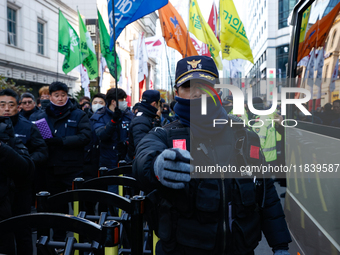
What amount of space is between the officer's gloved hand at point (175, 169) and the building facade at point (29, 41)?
1639 centimetres

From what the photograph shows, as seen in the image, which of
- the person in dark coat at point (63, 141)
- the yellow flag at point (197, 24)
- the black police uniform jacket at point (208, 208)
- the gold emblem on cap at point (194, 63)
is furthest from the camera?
the yellow flag at point (197, 24)

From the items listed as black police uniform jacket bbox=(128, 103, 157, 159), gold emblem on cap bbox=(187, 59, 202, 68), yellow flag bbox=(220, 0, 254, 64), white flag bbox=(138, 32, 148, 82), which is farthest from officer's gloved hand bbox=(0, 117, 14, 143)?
white flag bbox=(138, 32, 148, 82)

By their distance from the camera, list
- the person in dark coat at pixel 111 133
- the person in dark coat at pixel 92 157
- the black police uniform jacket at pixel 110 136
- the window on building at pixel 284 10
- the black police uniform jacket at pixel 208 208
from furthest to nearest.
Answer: the window on building at pixel 284 10 → the person in dark coat at pixel 92 157 → the black police uniform jacket at pixel 110 136 → the person in dark coat at pixel 111 133 → the black police uniform jacket at pixel 208 208

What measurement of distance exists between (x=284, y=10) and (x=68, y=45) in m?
34.8

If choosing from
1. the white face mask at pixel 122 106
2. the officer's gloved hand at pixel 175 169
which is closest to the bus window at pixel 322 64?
the officer's gloved hand at pixel 175 169

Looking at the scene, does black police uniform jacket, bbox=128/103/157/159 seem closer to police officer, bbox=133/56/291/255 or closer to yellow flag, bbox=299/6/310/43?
yellow flag, bbox=299/6/310/43

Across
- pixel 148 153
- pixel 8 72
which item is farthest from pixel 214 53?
pixel 8 72

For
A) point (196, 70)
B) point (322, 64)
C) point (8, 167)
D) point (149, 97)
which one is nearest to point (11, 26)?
Result: point (149, 97)

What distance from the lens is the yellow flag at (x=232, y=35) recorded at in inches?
404

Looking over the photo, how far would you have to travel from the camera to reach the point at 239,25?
Result: 1027 centimetres

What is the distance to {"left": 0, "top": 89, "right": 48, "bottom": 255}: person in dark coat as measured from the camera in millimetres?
3840

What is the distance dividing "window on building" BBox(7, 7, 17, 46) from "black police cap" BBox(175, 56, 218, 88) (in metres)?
18.5

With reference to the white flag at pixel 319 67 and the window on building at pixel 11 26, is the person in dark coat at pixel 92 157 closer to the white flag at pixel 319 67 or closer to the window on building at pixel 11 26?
the white flag at pixel 319 67

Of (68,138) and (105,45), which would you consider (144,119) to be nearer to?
(68,138)
